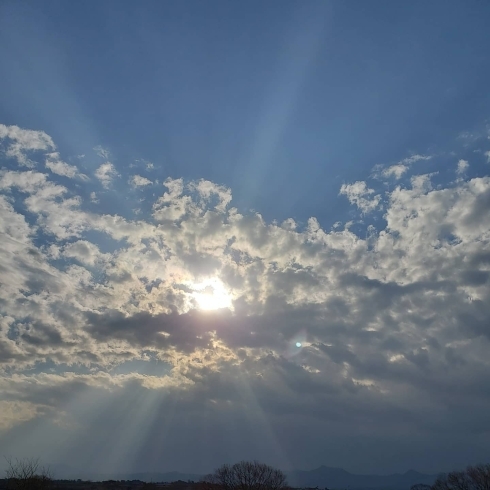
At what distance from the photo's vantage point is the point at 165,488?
6590 inches

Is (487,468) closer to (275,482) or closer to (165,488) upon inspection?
(275,482)

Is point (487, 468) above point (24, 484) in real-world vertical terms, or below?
above

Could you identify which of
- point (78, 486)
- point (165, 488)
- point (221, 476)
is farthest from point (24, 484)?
point (165, 488)

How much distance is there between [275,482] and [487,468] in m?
63.1

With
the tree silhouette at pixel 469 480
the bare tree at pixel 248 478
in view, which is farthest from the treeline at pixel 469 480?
the bare tree at pixel 248 478

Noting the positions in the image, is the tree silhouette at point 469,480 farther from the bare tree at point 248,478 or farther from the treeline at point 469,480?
the bare tree at point 248,478

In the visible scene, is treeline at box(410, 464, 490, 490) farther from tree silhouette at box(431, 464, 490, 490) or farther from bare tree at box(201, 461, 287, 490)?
bare tree at box(201, 461, 287, 490)

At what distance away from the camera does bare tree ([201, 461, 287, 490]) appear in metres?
127

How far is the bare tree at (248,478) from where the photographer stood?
127 m

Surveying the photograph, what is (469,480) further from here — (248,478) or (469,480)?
(248,478)

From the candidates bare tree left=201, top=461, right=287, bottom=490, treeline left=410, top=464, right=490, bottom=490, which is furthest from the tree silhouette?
bare tree left=201, top=461, right=287, bottom=490

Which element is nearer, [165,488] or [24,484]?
[24,484]

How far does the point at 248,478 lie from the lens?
12975 cm

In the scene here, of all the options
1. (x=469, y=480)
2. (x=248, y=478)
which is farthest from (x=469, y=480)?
(x=248, y=478)
